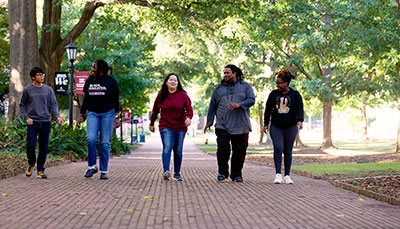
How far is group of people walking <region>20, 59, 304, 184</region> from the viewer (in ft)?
32.3

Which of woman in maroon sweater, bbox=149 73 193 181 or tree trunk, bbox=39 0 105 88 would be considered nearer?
woman in maroon sweater, bbox=149 73 193 181

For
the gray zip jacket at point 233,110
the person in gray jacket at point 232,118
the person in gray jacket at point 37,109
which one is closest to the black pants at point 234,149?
the person in gray jacket at point 232,118

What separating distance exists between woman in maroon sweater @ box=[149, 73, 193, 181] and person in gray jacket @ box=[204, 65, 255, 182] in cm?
42

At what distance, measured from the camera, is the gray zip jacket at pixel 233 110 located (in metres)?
9.95

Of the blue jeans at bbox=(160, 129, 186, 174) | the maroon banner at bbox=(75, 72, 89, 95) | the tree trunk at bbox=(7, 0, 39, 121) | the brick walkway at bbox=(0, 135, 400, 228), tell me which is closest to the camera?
the brick walkway at bbox=(0, 135, 400, 228)

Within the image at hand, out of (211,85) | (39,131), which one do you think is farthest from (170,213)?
(211,85)

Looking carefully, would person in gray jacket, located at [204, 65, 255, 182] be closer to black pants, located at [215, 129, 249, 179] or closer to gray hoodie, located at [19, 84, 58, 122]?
black pants, located at [215, 129, 249, 179]

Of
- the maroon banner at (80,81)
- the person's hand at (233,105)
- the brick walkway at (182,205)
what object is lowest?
→ the brick walkway at (182,205)

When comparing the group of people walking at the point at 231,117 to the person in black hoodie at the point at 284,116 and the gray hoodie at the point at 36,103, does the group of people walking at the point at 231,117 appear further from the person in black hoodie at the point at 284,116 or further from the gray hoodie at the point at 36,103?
the gray hoodie at the point at 36,103

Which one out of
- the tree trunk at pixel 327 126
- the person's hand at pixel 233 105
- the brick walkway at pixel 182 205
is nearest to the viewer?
the brick walkway at pixel 182 205

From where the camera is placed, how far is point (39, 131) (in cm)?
1012

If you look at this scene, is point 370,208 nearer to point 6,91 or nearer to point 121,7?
point 121,7

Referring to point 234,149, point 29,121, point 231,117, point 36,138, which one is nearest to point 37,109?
point 29,121

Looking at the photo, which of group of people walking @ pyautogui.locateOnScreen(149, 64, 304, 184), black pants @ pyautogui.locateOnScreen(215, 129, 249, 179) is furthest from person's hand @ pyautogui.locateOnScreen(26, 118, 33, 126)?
black pants @ pyautogui.locateOnScreen(215, 129, 249, 179)
